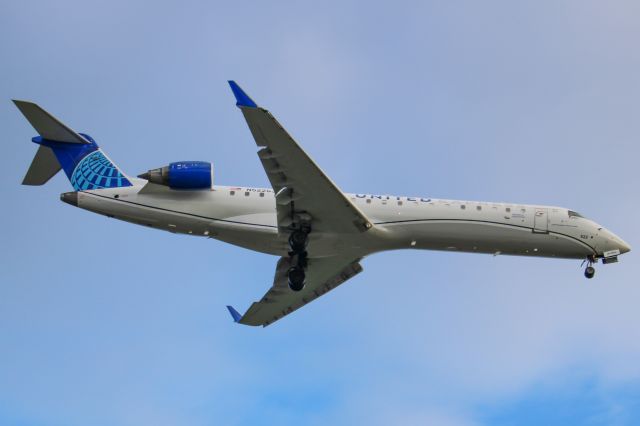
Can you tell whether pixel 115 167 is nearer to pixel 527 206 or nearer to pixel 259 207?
pixel 259 207

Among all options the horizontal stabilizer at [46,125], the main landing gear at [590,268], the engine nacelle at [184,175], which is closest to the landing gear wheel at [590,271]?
the main landing gear at [590,268]

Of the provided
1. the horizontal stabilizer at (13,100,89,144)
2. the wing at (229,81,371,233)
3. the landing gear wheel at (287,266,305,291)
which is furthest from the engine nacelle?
the landing gear wheel at (287,266,305,291)

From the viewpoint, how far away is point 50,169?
36.0 m

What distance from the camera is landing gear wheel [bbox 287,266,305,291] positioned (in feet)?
115

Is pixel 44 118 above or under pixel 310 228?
above

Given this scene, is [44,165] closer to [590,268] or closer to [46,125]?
[46,125]

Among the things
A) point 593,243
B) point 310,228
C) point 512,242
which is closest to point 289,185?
point 310,228

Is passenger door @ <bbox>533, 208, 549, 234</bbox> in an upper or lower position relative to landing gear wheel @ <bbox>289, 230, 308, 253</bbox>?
upper

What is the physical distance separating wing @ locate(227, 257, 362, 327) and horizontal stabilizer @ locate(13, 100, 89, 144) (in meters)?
8.90

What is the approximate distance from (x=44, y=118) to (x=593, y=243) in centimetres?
1995

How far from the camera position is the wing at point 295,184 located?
30391 mm

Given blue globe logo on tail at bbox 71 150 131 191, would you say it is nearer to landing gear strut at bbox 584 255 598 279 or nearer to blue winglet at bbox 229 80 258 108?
blue winglet at bbox 229 80 258 108

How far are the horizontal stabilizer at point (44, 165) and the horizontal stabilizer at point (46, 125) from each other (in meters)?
0.65

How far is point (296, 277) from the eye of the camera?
35.1 meters
